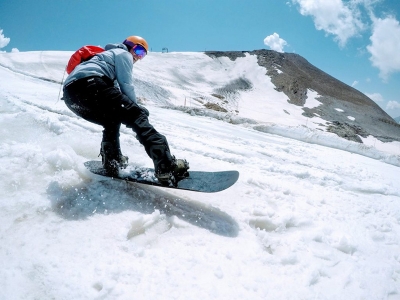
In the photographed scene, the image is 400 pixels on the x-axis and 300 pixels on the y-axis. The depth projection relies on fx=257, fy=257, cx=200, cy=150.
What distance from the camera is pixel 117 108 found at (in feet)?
8.40

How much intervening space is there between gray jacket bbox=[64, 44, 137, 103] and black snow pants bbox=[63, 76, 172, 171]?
9 centimetres

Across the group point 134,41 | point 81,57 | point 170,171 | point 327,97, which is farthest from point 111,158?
point 327,97

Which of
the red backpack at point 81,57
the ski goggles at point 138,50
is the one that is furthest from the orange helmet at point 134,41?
the red backpack at point 81,57

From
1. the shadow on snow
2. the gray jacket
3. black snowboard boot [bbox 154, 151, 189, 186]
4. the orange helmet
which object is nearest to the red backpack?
the gray jacket

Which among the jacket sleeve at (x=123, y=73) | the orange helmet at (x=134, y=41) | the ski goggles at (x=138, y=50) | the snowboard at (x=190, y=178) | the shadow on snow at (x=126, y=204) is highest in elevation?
the orange helmet at (x=134, y=41)

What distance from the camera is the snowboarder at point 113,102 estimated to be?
2523 millimetres

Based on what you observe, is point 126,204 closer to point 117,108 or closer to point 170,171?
point 170,171

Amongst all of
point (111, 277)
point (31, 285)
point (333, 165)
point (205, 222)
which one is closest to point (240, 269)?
point (205, 222)

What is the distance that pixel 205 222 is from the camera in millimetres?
2346

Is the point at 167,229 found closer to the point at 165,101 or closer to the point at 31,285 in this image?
the point at 31,285

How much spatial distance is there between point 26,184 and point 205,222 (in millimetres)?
1742

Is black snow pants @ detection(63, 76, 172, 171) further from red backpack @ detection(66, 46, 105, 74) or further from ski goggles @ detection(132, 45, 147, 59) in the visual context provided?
ski goggles @ detection(132, 45, 147, 59)

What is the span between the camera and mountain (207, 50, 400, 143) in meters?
35.8

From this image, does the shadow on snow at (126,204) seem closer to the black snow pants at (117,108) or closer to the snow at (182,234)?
the snow at (182,234)
